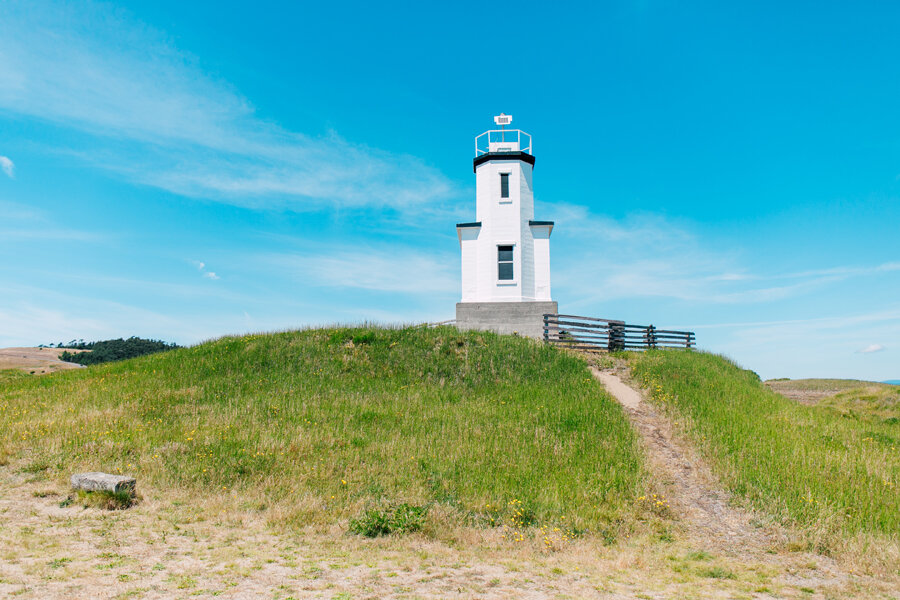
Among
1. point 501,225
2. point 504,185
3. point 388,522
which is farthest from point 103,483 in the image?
point 504,185

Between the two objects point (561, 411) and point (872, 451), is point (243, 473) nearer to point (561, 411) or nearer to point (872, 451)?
point (561, 411)

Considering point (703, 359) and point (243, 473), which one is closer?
point (243, 473)

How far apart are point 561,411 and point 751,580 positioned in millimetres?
8085

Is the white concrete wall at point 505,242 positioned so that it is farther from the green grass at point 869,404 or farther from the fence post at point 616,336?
the green grass at point 869,404

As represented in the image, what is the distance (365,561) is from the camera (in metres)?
6.90

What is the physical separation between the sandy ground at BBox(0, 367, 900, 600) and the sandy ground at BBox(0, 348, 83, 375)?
26695 mm

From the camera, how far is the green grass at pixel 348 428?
973 cm

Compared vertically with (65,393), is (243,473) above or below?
below

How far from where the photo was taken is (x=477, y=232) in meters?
28.0

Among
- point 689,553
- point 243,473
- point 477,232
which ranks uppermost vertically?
point 477,232

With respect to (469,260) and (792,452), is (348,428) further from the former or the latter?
(469,260)

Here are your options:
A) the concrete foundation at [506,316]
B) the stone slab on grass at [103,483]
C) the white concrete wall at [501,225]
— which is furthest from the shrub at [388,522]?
the white concrete wall at [501,225]

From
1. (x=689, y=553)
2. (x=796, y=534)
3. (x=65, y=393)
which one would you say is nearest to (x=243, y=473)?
(x=689, y=553)

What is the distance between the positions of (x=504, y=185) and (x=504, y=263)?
14.4 feet
